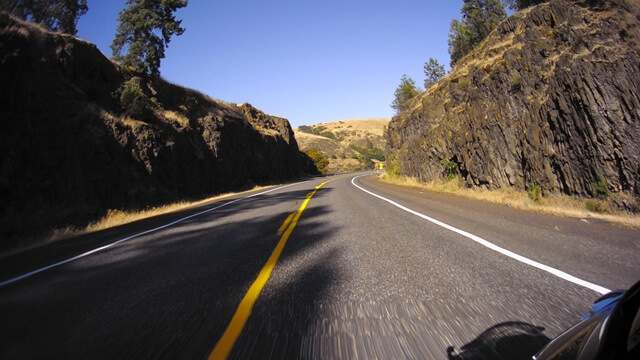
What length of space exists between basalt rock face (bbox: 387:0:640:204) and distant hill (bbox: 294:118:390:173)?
185ft

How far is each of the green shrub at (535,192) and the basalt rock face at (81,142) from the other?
643 inches

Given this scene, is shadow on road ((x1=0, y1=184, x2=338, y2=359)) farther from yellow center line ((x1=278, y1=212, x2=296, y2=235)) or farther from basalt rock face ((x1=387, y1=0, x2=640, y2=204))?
basalt rock face ((x1=387, y1=0, x2=640, y2=204))

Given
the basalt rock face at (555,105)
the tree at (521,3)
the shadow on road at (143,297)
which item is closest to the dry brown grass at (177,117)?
the basalt rock face at (555,105)

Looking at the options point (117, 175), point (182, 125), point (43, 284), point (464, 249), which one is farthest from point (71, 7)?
point (464, 249)

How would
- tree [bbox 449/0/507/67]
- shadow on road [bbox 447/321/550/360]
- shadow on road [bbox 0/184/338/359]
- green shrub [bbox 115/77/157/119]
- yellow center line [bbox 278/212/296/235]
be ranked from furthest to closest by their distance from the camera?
1. tree [bbox 449/0/507/67]
2. green shrub [bbox 115/77/157/119]
3. yellow center line [bbox 278/212/296/235]
4. shadow on road [bbox 0/184/338/359]
5. shadow on road [bbox 447/321/550/360]

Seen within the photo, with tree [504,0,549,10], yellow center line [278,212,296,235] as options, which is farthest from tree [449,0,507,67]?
yellow center line [278,212,296,235]

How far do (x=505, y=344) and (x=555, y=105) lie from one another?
11.7 metres

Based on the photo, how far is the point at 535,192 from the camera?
12031mm

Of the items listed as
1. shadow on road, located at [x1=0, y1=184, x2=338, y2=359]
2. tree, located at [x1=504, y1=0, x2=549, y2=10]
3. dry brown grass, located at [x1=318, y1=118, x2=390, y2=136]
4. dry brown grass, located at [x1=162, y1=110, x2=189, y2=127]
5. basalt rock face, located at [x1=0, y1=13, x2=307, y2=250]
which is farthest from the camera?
dry brown grass, located at [x1=318, y1=118, x2=390, y2=136]

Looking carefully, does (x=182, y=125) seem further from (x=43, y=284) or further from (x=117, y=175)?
(x=43, y=284)

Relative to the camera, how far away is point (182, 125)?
25.4 m

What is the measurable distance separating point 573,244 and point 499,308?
3365 millimetres

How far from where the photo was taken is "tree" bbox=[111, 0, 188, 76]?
2791cm

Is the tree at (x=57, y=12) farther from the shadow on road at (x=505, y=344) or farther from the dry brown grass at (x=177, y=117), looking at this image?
the shadow on road at (x=505, y=344)
